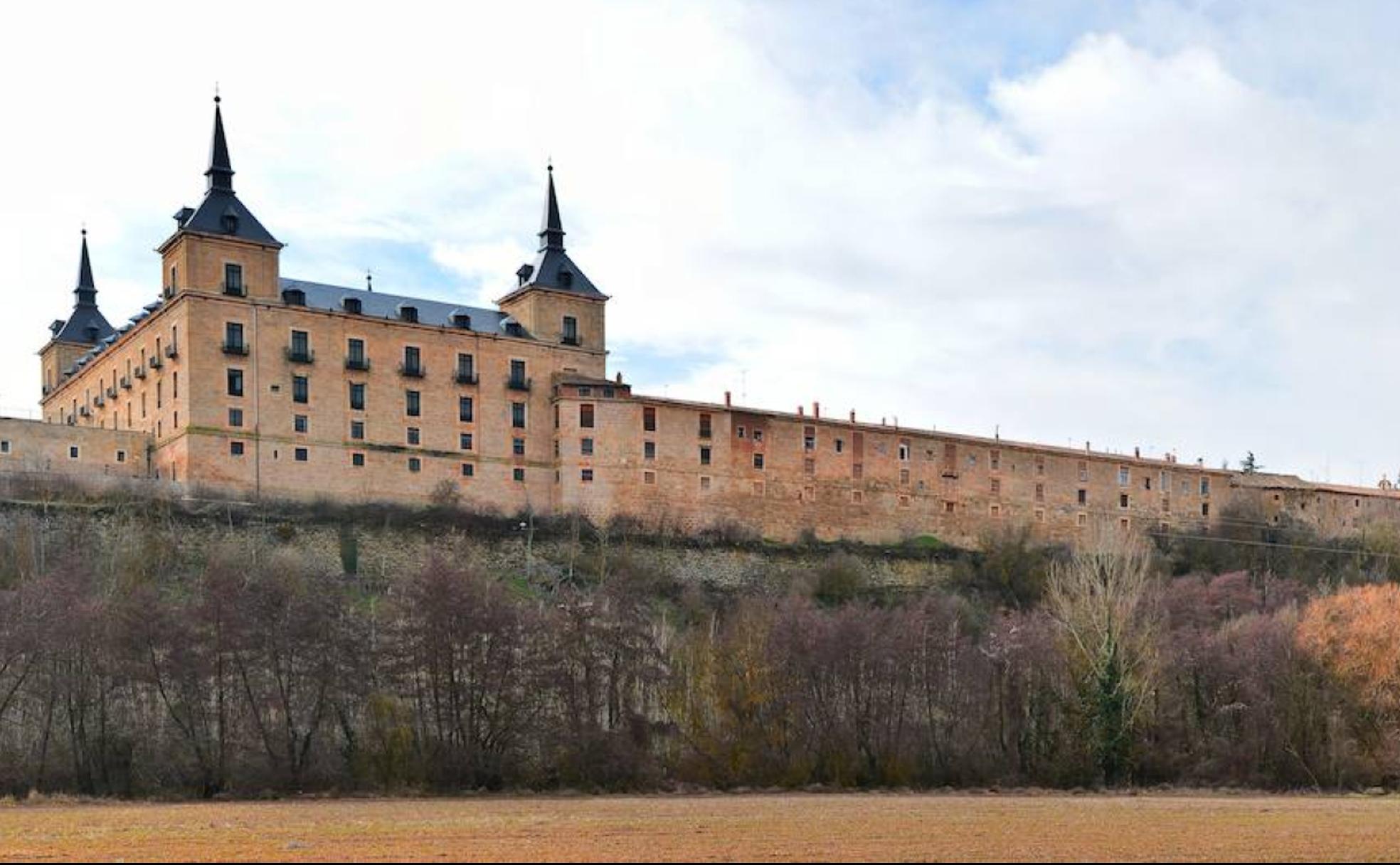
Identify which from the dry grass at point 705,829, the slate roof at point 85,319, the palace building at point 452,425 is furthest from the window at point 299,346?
the dry grass at point 705,829

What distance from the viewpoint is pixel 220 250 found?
7569 centimetres

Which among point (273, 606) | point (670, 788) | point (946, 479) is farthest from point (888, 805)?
point (946, 479)

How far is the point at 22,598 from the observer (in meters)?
47.7

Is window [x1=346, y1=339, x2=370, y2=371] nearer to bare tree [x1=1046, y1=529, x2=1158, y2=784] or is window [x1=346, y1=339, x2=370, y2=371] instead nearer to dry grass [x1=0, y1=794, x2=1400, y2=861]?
bare tree [x1=1046, y1=529, x2=1158, y2=784]

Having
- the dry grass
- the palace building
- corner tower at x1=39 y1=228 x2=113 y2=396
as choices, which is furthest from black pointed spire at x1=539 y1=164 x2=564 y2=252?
the dry grass

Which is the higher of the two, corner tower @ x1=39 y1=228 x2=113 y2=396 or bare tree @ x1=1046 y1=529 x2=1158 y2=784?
corner tower @ x1=39 y1=228 x2=113 y2=396

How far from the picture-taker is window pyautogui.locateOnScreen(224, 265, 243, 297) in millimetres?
75625

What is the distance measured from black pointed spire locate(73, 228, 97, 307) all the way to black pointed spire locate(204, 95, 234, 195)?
23.3 meters

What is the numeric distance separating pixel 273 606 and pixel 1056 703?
2564 cm

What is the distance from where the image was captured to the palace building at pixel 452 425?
74875 millimetres

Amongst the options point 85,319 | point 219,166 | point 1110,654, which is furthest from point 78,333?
point 1110,654

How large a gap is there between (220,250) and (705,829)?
2037 inches

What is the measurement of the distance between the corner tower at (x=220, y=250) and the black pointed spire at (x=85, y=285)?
22.8m

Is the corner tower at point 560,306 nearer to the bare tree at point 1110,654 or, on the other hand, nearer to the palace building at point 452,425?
the palace building at point 452,425
